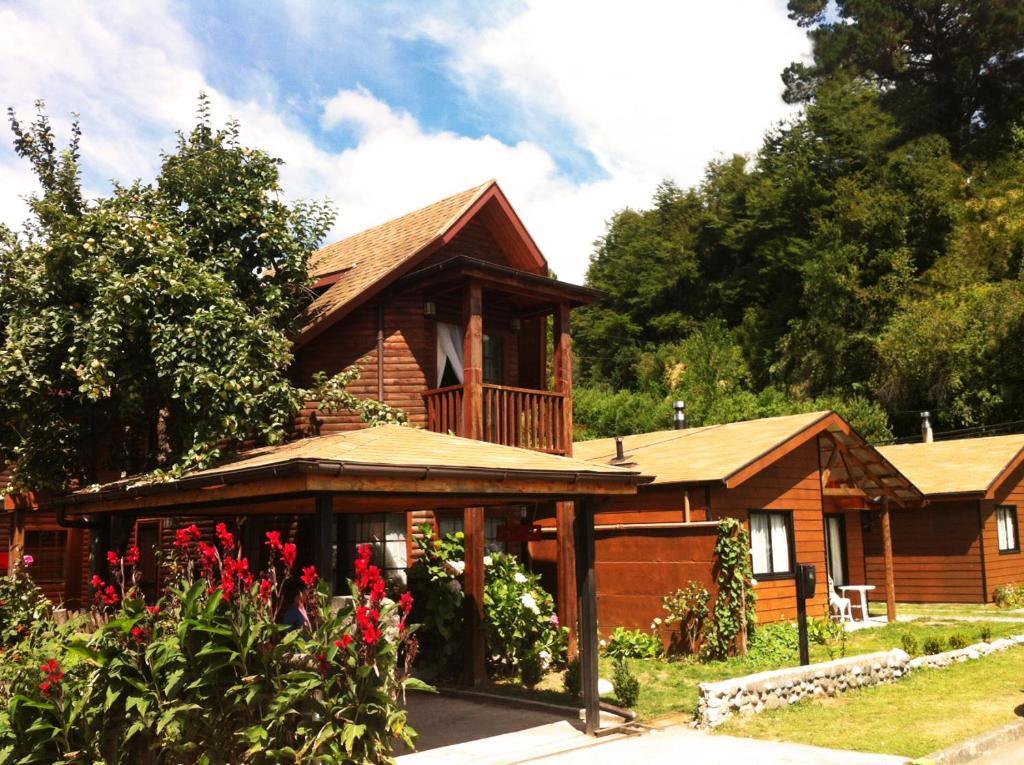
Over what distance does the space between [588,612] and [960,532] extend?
16.8 meters

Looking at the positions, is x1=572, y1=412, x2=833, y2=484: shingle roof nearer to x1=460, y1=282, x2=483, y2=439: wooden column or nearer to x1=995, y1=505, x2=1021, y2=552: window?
x1=460, y1=282, x2=483, y2=439: wooden column

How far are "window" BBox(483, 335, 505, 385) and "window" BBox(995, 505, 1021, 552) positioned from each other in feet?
47.9

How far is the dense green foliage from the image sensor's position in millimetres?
40750

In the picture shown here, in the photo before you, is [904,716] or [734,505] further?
[734,505]

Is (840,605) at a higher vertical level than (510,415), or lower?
lower

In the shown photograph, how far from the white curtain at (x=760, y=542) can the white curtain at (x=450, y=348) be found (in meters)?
5.99

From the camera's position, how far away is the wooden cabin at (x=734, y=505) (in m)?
15.5

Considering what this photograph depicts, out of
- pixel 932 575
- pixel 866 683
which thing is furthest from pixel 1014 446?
pixel 866 683

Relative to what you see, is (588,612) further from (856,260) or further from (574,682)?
(856,260)

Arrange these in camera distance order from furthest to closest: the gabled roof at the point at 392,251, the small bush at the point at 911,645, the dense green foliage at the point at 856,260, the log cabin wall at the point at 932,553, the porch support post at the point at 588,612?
the dense green foliage at the point at 856,260 < the log cabin wall at the point at 932,553 < the gabled roof at the point at 392,251 < the small bush at the point at 911,645 < the porch support post at the point at 588,612

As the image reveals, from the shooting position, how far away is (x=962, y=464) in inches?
957

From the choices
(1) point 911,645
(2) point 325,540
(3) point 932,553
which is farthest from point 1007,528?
(2) point 325,540

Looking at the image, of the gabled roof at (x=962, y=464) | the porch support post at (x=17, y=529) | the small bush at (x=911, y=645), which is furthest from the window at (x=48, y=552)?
the gabled roof at (x=962, y=464)

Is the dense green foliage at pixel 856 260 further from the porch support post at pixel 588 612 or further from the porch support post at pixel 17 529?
the porch support post at pixel 588 612
